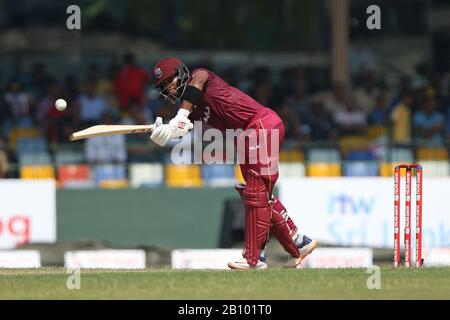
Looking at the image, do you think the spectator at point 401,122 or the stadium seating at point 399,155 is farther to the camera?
the spectator at point 401,122

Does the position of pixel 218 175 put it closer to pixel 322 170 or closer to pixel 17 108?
pixel 322 170

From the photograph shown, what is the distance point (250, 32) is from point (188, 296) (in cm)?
1721

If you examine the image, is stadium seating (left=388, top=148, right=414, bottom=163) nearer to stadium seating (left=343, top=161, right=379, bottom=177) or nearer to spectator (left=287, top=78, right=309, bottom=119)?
stadium seating (left=343, top=161, right=379, bottom=177)

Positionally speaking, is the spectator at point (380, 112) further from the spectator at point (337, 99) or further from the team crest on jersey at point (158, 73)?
the team crest on jersey at point (158, 73)

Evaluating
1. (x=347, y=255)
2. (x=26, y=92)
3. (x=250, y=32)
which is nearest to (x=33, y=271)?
(x=347, y=255)

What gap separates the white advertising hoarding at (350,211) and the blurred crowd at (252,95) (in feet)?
4.80

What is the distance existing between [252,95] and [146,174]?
11.6 feet

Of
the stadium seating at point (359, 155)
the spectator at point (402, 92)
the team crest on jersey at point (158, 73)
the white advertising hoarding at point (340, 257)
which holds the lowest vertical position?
the white advertising hoarding at point (340, 257)

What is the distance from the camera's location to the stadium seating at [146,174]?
19.3 meters

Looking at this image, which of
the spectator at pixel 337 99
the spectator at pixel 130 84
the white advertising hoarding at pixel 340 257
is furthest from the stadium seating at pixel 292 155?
the white advertising hoarding at pixel 340 257

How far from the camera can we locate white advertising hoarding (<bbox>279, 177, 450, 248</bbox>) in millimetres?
18484

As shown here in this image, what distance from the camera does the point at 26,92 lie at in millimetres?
21922

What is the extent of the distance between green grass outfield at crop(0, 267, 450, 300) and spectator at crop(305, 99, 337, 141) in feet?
31.3

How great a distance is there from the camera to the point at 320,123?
2145 centimetres
